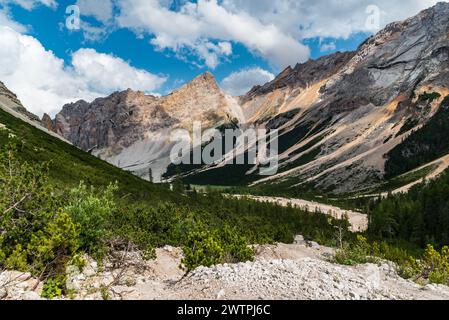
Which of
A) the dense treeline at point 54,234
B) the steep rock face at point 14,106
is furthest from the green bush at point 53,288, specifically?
the steep rock face at point 14,106

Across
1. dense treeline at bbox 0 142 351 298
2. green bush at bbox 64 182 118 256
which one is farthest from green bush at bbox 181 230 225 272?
green bush at bbox 64 182 118 256

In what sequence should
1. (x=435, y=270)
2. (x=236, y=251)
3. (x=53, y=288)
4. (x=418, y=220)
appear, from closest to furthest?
(x=53, y=288), (x=236, y=251), (x=435, y=270), (x=418, y=220)

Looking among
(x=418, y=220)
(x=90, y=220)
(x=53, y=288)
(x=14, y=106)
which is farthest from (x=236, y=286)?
(x=14, y=106)

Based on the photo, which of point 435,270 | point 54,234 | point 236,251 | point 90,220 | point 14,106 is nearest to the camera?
point 54,234

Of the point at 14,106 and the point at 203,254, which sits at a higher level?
the point at 14,106

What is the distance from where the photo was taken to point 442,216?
115 metres

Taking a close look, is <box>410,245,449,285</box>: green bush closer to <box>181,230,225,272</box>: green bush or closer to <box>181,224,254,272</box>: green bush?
<box>181,224,254,272</box>: green bush

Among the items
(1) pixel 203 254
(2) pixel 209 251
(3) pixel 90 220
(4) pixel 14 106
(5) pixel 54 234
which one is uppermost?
(4) pixel 14 106

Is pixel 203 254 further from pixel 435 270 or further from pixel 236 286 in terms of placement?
pixel 435 270

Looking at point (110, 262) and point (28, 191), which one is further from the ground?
point (28, 191)

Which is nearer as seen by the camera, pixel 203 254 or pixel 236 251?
pixel 203 254
